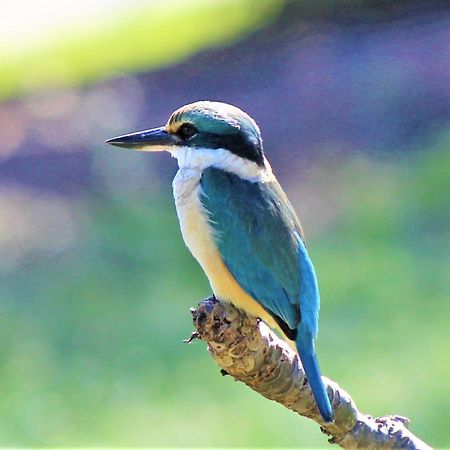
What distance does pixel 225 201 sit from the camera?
9.28 ft

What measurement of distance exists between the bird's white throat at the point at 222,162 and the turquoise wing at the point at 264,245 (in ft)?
0.06

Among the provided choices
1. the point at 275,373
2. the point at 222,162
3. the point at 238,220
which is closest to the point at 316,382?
the point at 275,373

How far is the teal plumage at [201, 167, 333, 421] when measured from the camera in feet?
8.79

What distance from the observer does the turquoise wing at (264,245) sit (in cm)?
269

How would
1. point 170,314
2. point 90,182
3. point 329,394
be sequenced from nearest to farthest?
point 329,394 < point 170,314 < point 90,182

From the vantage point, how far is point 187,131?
2879 millimetres

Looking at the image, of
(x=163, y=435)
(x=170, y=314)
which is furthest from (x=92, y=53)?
(x=163, y=435)

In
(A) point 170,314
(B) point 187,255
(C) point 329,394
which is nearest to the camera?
(C) point 329,394

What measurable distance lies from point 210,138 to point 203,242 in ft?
0.81

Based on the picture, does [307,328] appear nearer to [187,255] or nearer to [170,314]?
[170,314]

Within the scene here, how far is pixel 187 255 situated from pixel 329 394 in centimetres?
316

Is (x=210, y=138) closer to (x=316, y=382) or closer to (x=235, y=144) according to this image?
(x=235, y=144)

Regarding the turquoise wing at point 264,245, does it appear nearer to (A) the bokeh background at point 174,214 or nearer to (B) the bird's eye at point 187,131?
(B) the bird's eye at point 187,131

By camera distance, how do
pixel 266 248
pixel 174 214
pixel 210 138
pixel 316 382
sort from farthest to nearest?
pixel 174 214
pixel 210 138
pixel 266 248
pixel 316 382
